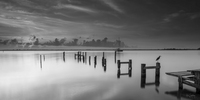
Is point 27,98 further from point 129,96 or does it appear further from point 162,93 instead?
point 162,93

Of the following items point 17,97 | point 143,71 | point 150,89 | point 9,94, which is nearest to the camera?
point 17,97

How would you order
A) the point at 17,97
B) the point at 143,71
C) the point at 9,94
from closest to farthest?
the point at 17,97, the point at 9,94, the point at 143,71

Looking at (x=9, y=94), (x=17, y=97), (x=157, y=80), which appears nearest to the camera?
(x=17, y=97)

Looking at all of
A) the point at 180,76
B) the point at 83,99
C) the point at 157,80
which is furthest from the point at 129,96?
the point at 157,80

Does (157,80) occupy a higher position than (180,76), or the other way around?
(180,76)

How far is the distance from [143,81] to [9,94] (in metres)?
10.9

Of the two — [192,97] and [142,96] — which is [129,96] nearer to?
[142,96]

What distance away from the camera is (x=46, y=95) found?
8656mm

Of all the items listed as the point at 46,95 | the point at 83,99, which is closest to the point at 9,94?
the point at 46,95

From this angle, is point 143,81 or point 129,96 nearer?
point 129,96

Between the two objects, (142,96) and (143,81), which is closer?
(142,96)

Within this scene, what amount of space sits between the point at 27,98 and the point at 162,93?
894cm

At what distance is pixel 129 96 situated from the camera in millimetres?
8570

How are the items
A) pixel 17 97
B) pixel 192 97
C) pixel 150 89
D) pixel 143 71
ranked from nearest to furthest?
pixel 192 97 < pixel 17 97 < pixel 150 89 < pixel 143 71
